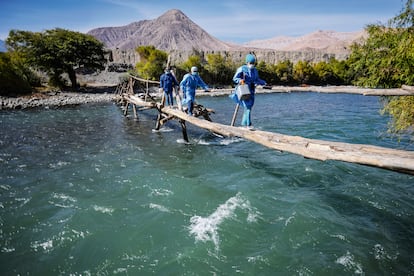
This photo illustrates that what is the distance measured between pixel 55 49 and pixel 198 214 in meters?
37.3

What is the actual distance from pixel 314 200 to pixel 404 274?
109 inches

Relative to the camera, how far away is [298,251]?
531 cm

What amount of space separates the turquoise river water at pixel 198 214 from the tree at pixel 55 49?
27854mm

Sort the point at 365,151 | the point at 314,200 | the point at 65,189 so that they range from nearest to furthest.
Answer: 1. the point at 365,151
2. the point at 314,200
3. the point at 65,189

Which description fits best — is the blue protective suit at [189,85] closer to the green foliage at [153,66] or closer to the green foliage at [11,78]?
the green foliage at [11,78]

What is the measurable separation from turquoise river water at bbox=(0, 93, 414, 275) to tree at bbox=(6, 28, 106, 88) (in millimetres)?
27854

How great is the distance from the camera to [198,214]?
6.65 metres

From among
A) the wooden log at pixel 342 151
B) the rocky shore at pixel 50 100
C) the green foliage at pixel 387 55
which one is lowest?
the rocky shore at pixel 50 100

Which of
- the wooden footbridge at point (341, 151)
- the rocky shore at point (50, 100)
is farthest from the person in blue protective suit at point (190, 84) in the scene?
the rocky shore at point (50, 100)

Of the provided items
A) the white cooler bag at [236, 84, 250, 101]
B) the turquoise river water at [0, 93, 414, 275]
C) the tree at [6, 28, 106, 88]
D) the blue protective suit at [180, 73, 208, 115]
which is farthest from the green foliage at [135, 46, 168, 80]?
the white cooler bag at [236, 84, 250, 101]

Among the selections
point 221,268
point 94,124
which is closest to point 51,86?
point 94,124

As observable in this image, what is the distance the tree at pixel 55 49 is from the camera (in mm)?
34781

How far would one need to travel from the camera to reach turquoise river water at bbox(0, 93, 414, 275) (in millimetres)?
5031

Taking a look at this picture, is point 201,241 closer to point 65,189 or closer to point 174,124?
point 65,189
